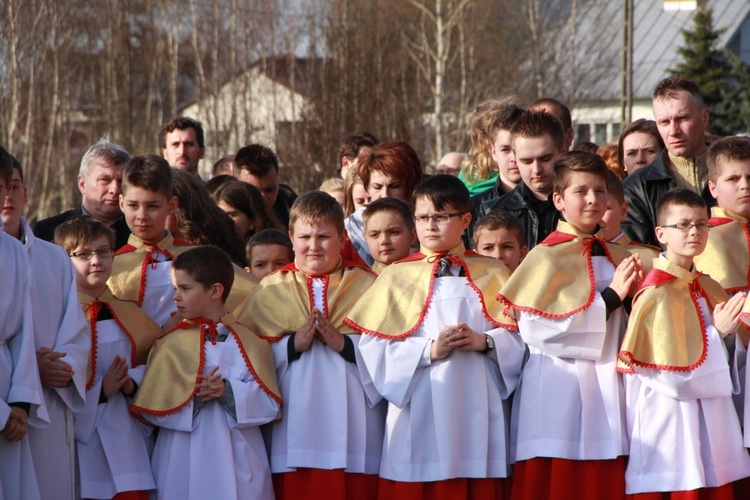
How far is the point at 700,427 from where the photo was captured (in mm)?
4887

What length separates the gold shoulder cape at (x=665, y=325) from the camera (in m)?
4.79

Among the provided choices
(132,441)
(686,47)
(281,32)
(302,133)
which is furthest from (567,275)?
(686,47)

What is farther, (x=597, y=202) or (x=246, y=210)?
(x=246, y=210)

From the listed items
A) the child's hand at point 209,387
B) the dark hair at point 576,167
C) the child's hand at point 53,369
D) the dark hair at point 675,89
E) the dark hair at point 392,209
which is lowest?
the child's hand at point 209,387

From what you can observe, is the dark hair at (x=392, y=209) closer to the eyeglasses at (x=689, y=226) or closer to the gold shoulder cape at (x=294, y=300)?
the gold shoulder cape at (x=294, y=300)

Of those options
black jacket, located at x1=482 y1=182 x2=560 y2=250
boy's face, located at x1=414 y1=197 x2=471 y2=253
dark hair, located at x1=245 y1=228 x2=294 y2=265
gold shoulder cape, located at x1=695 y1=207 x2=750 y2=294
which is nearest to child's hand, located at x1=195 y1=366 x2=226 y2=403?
dark hair, located at x1=245 y1=228 x2=294 y2=265

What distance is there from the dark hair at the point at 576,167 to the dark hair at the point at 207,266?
5.76 ft

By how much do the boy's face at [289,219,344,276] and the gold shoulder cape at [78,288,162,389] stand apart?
2.84 feet

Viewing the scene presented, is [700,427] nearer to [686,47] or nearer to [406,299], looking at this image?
[406,299]

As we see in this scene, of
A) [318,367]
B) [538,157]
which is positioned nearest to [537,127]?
[538,157]

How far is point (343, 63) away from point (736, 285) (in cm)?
1858

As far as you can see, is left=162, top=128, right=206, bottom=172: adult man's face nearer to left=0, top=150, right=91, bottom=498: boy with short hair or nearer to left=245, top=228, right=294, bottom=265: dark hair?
left=245, top=228, right=294, bottom=265: dark hair

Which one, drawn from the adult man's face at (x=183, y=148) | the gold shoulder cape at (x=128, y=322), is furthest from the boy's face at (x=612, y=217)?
the adult man's face at (x=183, y=148)

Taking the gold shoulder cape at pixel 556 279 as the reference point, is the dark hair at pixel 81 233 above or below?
above
